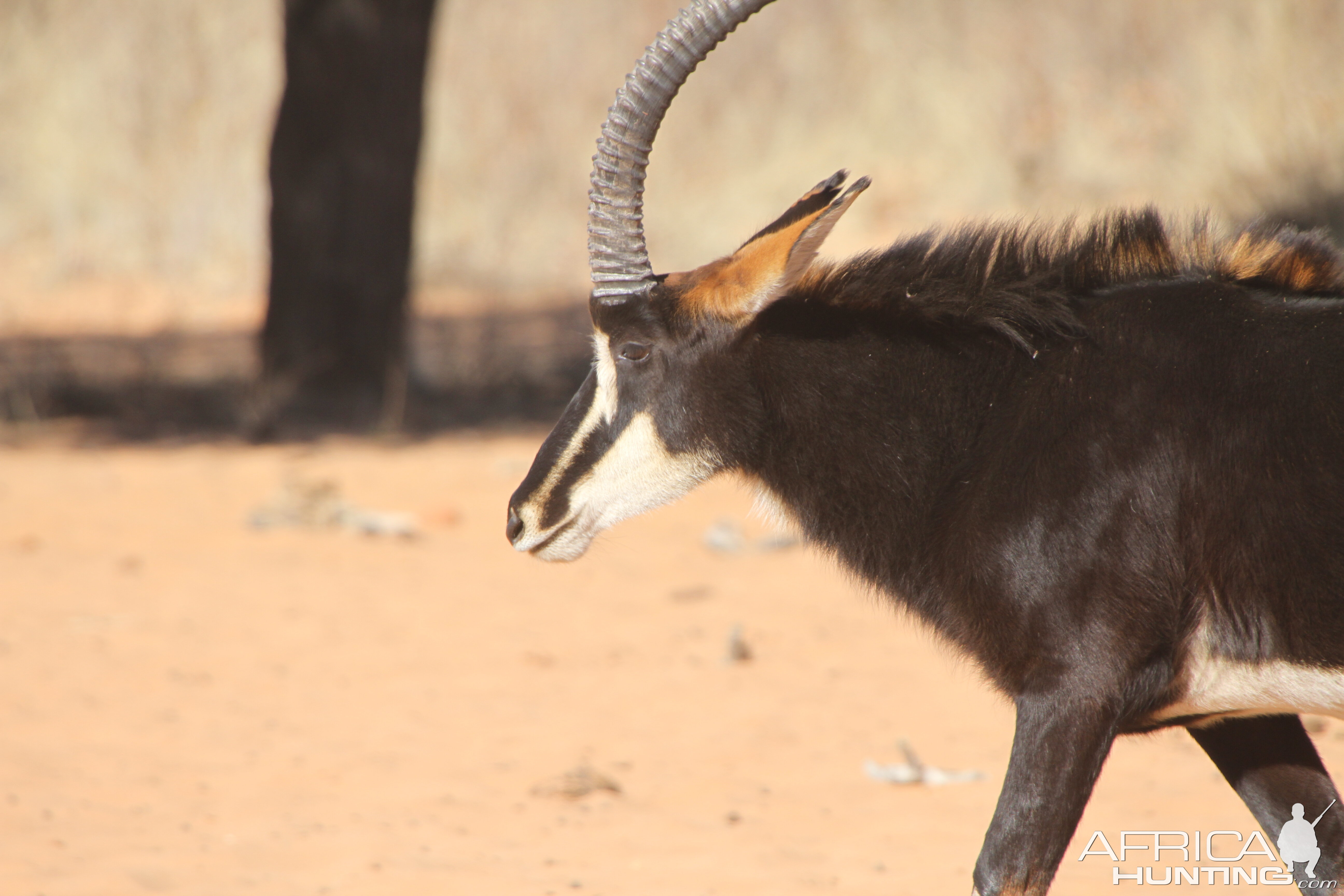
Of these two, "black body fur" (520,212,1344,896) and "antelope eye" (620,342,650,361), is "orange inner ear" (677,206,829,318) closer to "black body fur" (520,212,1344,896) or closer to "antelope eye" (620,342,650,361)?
"black body fur" (520,212,1344,896)

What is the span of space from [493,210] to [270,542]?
14.0 m

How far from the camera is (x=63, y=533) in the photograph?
893 centimetres

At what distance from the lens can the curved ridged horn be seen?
3.79m

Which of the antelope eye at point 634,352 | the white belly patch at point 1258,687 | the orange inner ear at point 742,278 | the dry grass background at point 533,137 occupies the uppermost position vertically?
the orange inner ear at point 742,278

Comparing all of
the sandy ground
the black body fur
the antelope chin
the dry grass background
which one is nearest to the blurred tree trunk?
the sandy ground

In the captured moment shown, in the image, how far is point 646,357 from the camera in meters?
3.82

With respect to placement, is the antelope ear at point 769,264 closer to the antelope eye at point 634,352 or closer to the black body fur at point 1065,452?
the black body fur at point 1065,452

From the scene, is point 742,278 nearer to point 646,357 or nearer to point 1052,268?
point 646,357

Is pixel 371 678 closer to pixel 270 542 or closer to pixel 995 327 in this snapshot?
pixel 270 542

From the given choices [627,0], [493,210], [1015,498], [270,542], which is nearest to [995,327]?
[1015,498]

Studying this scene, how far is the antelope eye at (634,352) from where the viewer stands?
381 centimetres

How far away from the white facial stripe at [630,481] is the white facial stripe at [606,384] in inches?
2.7

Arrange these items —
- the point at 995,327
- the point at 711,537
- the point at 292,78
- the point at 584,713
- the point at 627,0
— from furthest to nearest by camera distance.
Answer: the point at 627,0
the point at 292,78
the point at 711,537
the point at 584,713
the point at 995,327

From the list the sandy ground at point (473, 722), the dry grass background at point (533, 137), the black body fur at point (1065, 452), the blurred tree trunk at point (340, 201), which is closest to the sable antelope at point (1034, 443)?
the black body fur at point (1065, 452)
